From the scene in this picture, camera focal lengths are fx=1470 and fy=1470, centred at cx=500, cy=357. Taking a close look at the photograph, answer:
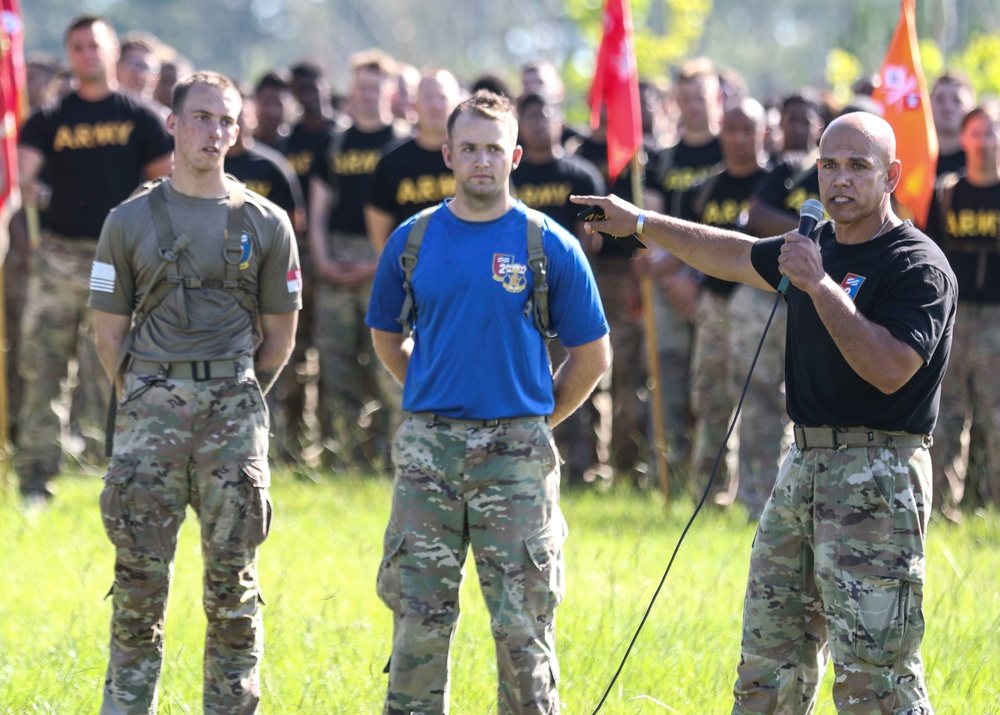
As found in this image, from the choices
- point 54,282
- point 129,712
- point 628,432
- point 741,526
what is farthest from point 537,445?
point 628,432

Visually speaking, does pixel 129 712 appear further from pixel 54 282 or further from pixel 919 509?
pixel 54 282

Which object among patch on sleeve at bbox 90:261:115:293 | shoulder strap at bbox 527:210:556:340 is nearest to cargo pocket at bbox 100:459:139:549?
patch on sleeve at bbox 90:261:115:293

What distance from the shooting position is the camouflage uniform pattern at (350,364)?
12.1 metres

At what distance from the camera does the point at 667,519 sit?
10297 mm

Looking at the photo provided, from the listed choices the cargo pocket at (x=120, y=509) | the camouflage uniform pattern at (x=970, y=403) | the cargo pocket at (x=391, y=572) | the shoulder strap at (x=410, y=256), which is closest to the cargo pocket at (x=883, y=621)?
the cargo pocket at (x=391, y=572)

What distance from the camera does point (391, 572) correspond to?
5.65 metres

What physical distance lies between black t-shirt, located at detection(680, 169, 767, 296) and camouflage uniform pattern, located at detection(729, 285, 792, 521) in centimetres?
35

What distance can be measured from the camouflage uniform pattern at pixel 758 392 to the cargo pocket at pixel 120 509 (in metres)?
5.35

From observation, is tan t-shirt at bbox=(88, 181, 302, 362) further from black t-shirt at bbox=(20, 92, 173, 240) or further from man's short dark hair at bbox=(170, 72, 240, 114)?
black t-shirt at bbox=(20, 92, 173, 240)

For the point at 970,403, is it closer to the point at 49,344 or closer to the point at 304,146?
the point at 304,146

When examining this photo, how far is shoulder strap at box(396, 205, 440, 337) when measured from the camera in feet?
19.2

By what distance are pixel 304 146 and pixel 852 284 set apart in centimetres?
848

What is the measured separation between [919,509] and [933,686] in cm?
189

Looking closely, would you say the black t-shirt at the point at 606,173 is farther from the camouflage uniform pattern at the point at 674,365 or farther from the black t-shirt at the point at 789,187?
the black t-shirt at the point at 789,187
